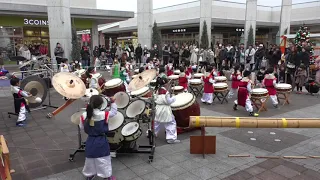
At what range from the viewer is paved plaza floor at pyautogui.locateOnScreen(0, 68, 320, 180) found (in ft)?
14.2

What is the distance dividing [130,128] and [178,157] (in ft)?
3.30

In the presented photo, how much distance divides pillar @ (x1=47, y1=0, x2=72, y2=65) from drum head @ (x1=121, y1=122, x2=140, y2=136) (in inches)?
449

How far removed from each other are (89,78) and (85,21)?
49.5 feet

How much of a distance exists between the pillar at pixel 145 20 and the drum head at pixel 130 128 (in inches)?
582

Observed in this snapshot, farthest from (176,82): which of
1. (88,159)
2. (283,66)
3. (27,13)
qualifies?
(27,13)

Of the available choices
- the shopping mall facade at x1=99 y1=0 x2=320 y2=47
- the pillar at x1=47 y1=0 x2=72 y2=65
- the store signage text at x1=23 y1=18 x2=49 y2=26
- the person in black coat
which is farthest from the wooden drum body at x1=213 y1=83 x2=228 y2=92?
the shopping mall facade at x1=99 y1=0 x2=320 y2=47

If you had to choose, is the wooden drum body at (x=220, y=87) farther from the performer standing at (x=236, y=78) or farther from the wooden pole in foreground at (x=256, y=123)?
the wooden pole in foreground at (x=256, y=123)

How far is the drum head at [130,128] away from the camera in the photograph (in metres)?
4.75

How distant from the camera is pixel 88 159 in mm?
3971

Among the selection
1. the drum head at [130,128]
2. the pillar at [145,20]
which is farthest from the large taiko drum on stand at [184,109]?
the pillar at [145,20]

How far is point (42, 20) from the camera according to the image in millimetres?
20031

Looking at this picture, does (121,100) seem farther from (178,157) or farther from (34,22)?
(34,22)

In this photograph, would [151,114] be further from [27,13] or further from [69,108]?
[27,13]

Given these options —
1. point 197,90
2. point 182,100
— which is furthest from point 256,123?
point 197,90
